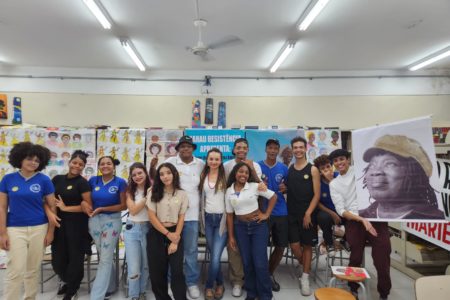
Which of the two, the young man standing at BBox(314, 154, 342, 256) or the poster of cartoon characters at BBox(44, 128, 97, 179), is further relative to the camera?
the poster of cartoon characters at BBox(44, 128, 97, 179)

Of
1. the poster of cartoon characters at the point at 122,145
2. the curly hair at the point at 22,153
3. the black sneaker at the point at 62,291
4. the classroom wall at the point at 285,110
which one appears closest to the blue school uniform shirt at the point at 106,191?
the curly hair at the point at 22,153

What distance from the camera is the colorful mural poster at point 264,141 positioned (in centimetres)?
457

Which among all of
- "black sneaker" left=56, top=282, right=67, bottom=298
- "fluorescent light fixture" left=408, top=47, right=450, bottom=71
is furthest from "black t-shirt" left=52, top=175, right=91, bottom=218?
"fluorescent light fixture" left=408, top=47, right=450, bottom=71

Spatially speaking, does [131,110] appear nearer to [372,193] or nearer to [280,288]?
[280,288]

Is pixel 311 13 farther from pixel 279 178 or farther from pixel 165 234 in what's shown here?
pixel 165 234

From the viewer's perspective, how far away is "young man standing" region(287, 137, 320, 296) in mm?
2871

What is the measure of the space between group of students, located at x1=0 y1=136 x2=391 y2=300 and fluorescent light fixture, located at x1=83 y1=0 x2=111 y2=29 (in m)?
2.25

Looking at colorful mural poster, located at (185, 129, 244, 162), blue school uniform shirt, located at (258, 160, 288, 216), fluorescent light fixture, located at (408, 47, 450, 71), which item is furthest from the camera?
fluorescent light fixture, located at (408, 47, 450, 71)

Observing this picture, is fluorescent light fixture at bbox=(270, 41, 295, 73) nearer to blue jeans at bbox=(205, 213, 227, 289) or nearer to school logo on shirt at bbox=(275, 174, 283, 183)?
school logo on shirt at bbox=(275, 174, 283, 183)

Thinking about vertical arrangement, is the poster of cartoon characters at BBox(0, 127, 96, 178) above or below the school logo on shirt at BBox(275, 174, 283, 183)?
above

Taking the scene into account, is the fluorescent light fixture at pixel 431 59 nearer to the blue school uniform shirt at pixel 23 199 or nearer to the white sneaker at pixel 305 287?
the white sneaker at pixel 305 287

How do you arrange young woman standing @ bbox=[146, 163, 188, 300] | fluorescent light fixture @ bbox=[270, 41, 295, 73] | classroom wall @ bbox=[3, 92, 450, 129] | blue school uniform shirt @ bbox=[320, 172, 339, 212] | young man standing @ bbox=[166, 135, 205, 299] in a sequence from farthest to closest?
classroom wall @ bbox=[3, 92, 450, 129]
fluorescent light fixture @ bbox=[270, 41, 295, 73]
blue school uniform shirt @ bbox=[320, 172, 339, 212]
young man standing @ bbox=[166, 135, 205, 299]
young woman standing @ bbox=[146, 163, 188, 300]

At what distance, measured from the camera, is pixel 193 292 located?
2773 mm

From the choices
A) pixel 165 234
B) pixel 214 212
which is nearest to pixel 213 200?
pixel 214 212
